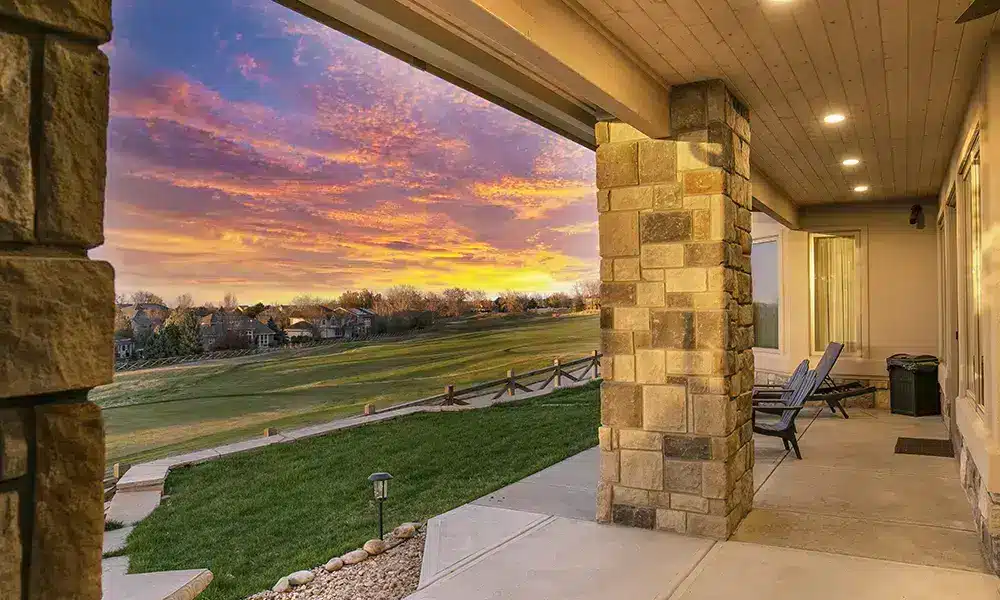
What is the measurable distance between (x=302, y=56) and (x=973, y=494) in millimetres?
16104

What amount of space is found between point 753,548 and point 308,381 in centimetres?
1031

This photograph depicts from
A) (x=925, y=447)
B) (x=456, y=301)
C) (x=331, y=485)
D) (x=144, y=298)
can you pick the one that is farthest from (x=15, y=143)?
(x=456, y=301)

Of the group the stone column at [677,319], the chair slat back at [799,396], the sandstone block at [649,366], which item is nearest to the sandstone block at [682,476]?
the stone column at [677,319]

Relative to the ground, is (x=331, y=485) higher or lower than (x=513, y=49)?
lower

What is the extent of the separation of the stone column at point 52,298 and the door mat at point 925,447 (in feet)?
21.8

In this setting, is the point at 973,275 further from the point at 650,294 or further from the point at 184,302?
the point at 184,302

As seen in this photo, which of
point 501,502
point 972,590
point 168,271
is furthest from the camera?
point 168,271

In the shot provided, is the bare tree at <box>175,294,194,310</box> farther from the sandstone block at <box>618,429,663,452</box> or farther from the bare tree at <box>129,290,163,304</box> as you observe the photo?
the sandstone block at <box>618,429,663,452</box>

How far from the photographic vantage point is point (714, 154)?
149 inches

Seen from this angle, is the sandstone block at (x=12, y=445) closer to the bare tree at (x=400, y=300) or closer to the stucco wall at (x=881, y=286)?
the stucco wall at (x=881, y=286)

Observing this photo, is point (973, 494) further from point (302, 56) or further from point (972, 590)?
point (302, 56)

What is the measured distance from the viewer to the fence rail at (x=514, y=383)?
13945mm

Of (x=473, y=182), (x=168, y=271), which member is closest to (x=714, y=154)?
(x=168, y=271)

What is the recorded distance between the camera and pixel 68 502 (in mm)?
880
